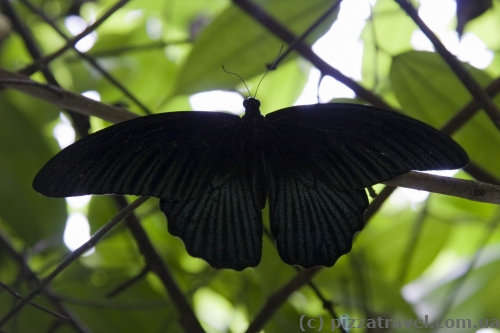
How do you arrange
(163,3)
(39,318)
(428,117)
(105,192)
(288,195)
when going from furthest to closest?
(163,3), (39,318), (428,117), (288,195), (105,192)

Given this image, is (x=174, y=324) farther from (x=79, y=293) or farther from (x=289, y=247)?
(x=289, y=247)

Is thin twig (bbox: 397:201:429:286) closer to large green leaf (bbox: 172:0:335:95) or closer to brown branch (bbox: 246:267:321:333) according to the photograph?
brown branch (bbox: 246:267:321:333)

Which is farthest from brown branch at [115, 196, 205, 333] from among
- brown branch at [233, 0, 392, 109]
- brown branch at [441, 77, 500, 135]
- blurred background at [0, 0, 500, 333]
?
brown branch at [441, 77, 500, 135]

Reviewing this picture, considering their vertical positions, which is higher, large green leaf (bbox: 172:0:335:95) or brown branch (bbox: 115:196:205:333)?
large green leaf (bbox: 172:0:335:95)

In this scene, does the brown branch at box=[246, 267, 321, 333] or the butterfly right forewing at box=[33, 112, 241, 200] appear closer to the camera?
the butterfly right forewing at box=[33, 112, 241, 200]

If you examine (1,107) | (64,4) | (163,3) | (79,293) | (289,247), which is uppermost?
(64,4)

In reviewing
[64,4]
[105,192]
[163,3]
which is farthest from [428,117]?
[64,4]

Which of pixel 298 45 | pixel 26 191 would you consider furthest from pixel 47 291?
pixel 298 45
